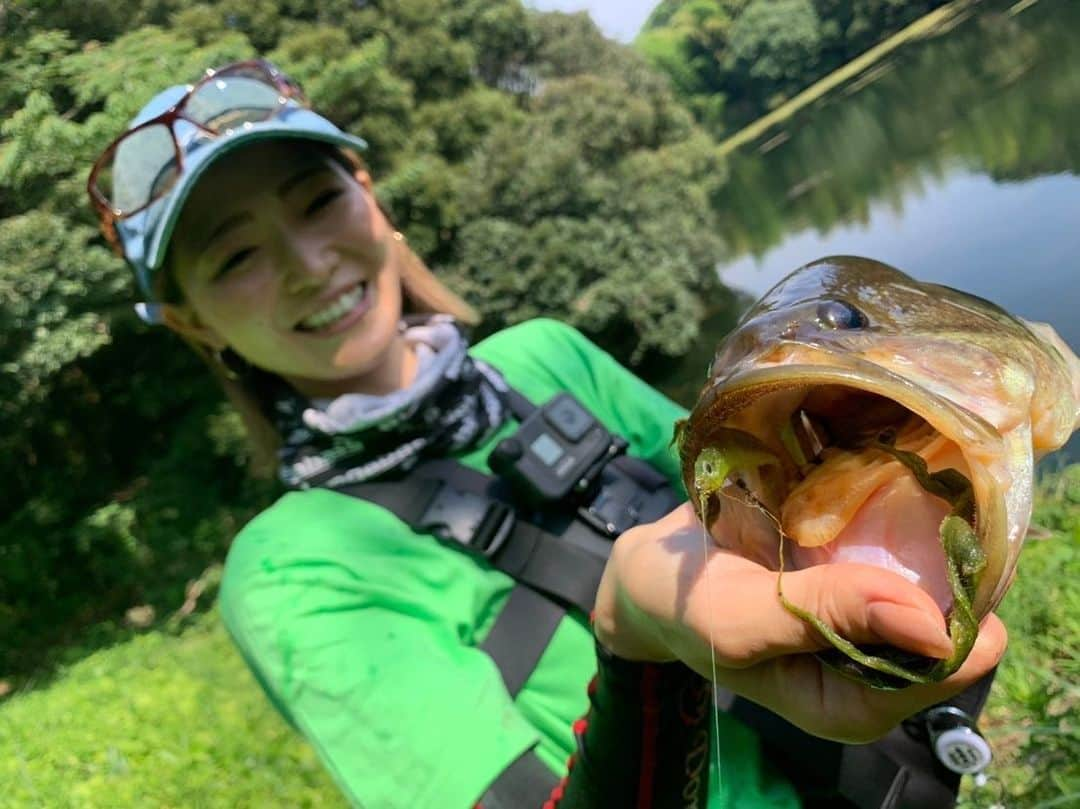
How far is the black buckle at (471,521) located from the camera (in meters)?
1.66

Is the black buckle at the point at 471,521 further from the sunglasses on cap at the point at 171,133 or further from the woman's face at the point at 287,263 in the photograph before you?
the sunglasses on cap at the point at 171,133

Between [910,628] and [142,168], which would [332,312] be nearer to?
[142,168]

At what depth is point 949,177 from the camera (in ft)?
32.6

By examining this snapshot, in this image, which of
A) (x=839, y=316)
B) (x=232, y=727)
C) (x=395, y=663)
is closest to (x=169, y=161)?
(x=395, y=663)

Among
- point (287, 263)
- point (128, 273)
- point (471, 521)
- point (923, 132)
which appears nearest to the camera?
point (471, 521)

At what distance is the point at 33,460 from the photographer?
25.6ft

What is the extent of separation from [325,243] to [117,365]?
7.87 m

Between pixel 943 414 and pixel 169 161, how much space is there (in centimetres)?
180

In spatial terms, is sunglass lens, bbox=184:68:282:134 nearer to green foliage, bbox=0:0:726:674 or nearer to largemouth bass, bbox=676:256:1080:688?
largemouth bass, bbox=676:256:1080:688

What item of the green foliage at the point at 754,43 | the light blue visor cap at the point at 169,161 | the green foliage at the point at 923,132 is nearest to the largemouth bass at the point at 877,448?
the light blue visor cap at the point at 169,161

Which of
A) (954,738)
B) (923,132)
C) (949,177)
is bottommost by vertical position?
(923,132)

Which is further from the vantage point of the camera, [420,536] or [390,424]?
[390,424]

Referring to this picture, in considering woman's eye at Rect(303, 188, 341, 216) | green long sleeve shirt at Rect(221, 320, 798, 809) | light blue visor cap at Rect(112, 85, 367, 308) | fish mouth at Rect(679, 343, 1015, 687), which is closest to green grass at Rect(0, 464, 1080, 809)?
green long sleeve shirt at Rect(221, 320, 798, 809)

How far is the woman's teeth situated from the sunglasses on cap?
0.43 meters
